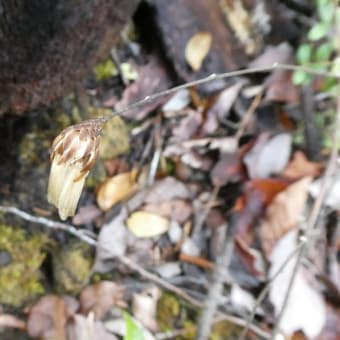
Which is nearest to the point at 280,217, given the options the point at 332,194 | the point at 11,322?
the point at 332,194

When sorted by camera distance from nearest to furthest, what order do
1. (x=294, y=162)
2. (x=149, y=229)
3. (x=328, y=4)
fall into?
1. (x=328, y=4)
2. (x=149, y=229)
3. (x=294, y=162)

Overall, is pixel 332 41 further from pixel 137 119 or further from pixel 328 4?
pixel 137 119

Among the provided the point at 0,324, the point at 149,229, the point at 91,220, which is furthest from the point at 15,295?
the point at 149,229

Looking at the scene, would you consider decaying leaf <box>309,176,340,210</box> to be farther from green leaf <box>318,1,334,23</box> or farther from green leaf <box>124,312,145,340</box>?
green leaf <box>124,312,145,340</box>

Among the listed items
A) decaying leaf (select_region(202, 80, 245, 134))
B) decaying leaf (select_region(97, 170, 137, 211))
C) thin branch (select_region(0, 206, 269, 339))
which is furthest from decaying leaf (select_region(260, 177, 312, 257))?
decaying leaf (select_region(97, 170, 137, 211))

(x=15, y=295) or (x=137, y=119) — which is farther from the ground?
(x=137, y=119)

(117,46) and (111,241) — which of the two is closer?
(111,241)

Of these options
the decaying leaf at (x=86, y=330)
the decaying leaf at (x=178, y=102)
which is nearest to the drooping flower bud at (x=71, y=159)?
the decaying leaf at (x=86, y=330)
